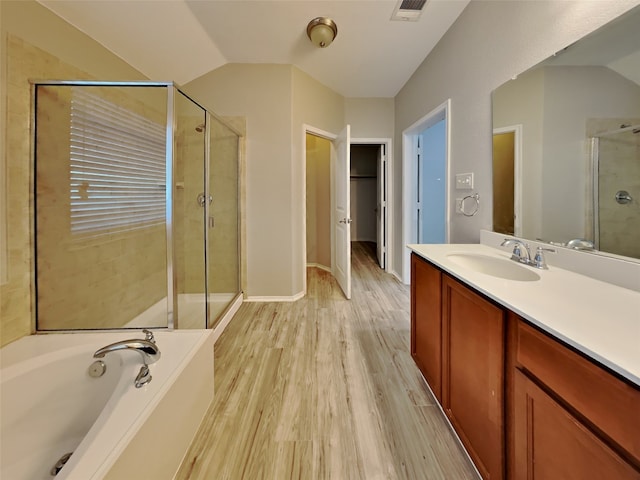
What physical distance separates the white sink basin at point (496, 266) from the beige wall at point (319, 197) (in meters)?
2.80

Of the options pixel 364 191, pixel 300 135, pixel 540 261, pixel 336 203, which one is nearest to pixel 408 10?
pixel 300 135

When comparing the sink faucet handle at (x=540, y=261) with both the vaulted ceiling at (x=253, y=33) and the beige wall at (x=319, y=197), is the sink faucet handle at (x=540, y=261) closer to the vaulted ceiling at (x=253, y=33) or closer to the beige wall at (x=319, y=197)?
the vaulted ceiling at (x=253, y=33)

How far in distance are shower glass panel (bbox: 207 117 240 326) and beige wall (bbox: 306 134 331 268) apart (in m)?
1.65

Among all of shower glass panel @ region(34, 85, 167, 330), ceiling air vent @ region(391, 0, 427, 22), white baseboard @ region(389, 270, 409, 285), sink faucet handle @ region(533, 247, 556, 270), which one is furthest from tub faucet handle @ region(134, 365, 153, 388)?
white baseboard @ region(389, 270, 409, 285)

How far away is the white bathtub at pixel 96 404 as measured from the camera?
0.85 meters

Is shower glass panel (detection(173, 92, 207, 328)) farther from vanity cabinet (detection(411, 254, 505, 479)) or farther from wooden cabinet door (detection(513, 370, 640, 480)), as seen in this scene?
wooden cabinet door (detection(513, 370, 640, 480))

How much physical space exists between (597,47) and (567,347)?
1.27 metres

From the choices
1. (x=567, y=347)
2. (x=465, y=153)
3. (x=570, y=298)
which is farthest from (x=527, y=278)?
(x=465, y=153)

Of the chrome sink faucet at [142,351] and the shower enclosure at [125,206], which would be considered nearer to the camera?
the chrome sink faucet at [142,351]

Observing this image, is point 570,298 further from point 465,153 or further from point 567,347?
point 465,153

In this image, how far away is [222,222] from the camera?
2.62 metres

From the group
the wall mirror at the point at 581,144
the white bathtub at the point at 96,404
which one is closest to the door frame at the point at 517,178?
the wall mirror at the point at 581,144

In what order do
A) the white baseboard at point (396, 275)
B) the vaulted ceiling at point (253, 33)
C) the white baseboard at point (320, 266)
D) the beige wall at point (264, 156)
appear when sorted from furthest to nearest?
the white baseboard at point (320, 266) → the white baseboard at point (396, 275) → the beige wall at point (264, 156) → the vaulted ceiling at point (253, 33)

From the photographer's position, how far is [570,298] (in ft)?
2.78
